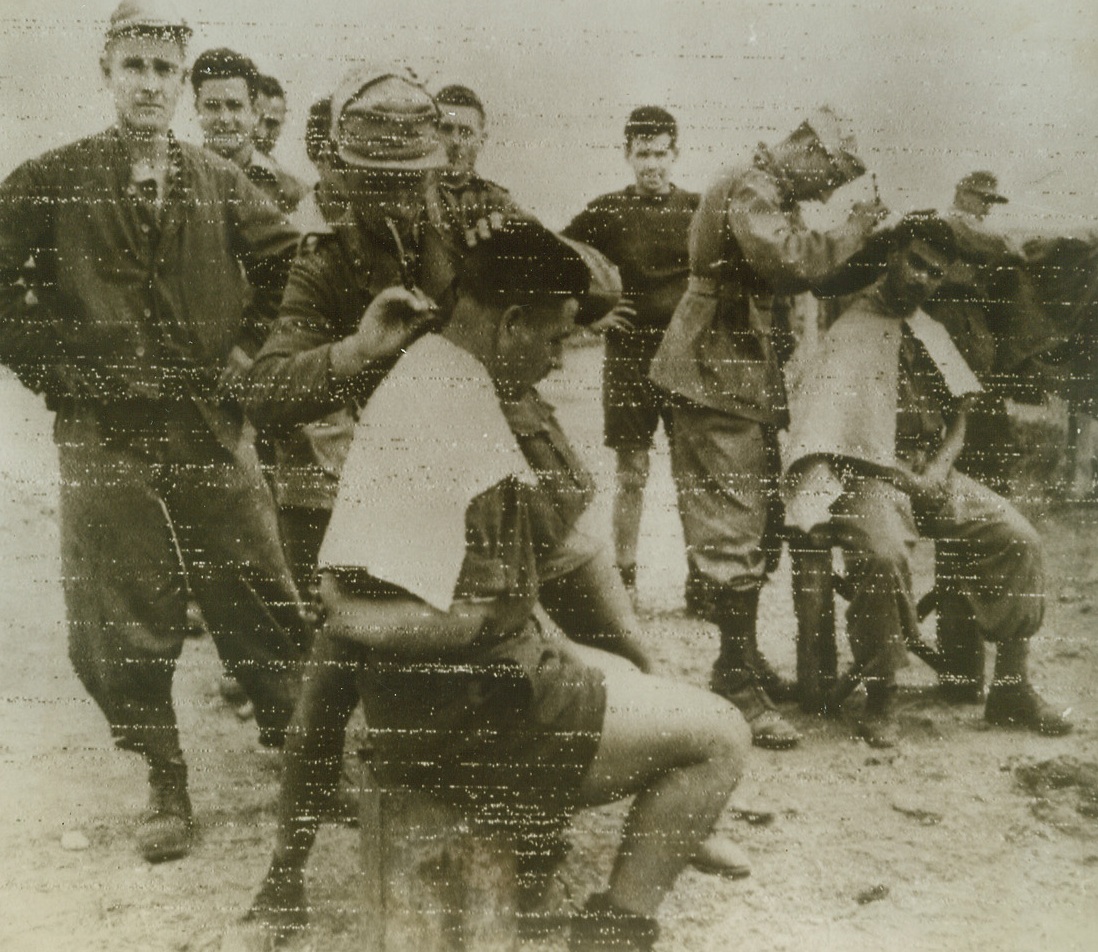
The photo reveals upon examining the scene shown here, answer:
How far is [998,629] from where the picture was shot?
8.06 feet

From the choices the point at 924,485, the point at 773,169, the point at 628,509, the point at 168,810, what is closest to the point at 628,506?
the point at 628,509

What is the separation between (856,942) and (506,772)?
91 centimetres

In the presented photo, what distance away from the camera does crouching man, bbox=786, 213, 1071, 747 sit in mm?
2389

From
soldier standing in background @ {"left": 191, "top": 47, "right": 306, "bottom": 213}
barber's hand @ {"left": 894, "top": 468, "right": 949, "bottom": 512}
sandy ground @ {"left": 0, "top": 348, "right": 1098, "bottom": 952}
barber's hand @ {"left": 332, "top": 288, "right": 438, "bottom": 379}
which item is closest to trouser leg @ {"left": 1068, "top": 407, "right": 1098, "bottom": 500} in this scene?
sandy ground @ {"left": 0, "top": 348, "right": 1098, "bottom": 952}

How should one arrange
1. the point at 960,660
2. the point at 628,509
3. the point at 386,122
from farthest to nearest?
the point at 960,660, the point at 628,509, the point at 386,122

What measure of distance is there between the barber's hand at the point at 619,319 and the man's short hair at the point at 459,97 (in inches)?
20.1

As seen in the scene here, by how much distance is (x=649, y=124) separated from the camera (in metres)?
2.32

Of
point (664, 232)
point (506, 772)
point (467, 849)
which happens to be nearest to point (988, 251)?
point (664, 232)

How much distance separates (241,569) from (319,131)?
3.23ft

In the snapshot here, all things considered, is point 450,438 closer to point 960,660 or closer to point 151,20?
point 151,20

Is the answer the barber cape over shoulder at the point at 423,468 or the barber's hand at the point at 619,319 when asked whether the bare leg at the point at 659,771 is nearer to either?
the barber cape over shoulder at the point at 423,468

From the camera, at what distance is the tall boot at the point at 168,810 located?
7.91 ft

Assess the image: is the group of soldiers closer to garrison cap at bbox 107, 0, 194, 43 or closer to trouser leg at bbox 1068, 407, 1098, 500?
garrison cap at bbox 107, 0, 194, 43

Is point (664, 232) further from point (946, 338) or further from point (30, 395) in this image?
point (30, 395)
